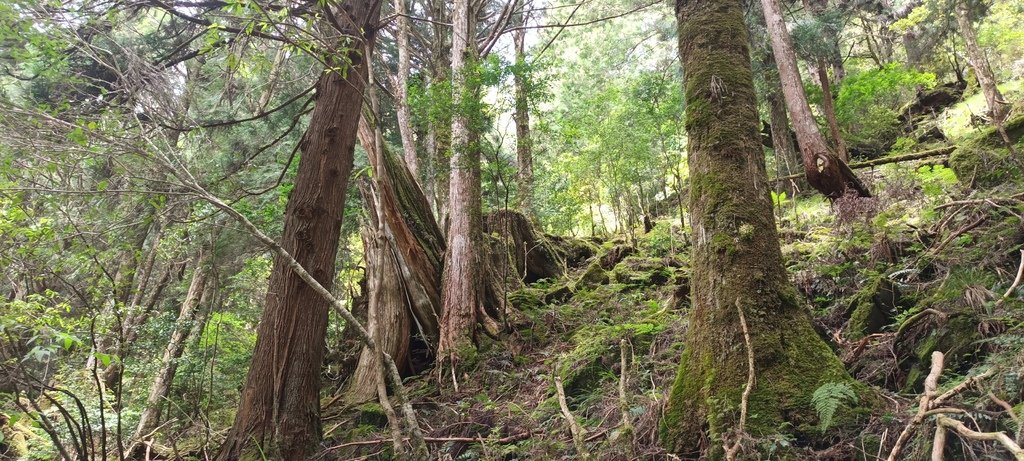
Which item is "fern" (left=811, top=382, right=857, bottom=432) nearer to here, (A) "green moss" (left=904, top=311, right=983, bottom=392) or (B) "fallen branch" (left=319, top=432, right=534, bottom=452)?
(A) "green moss" (left=904, top=311, right=983, bottom=392)

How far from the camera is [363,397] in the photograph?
6.50 metres

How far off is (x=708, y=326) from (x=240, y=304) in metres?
11.7

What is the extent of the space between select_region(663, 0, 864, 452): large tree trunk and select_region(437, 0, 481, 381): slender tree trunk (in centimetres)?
399

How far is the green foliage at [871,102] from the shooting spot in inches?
465

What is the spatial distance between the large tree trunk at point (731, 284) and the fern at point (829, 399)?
8cm

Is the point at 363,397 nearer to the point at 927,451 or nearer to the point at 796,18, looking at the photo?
the point at 927,451

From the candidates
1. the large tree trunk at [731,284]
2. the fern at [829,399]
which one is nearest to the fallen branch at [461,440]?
the large tree trunk at [731,284]

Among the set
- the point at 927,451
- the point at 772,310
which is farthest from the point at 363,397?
the point at 927,451

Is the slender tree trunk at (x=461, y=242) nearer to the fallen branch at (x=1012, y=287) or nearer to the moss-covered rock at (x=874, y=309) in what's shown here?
the moss-covered rock at (x=874, y=309)

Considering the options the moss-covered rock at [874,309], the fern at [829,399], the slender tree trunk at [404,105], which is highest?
the slender tree trunk at [404,105]

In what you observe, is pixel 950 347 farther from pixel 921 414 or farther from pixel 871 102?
pixel 871 102

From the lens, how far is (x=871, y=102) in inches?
507

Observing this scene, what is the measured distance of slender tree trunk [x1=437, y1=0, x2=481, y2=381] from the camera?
23.1 ft

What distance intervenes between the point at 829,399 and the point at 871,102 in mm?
13487
